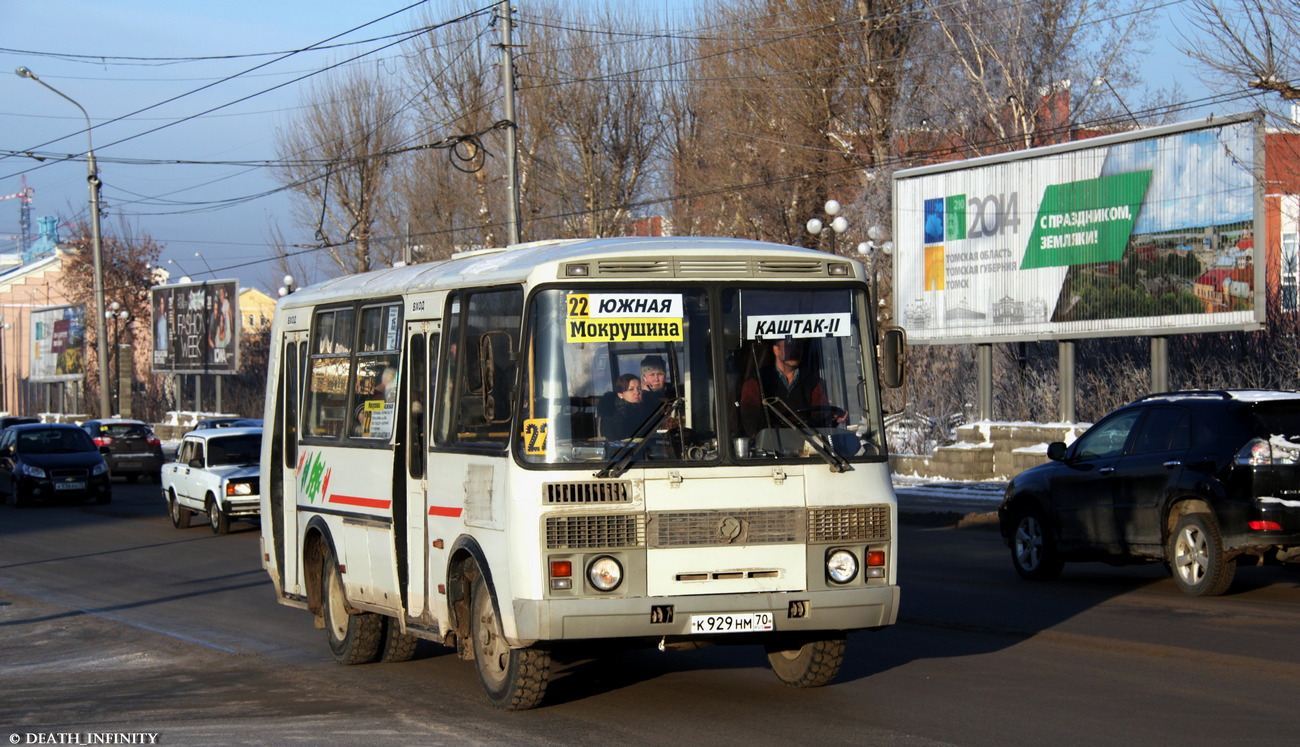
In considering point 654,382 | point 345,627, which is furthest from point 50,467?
point 654,382

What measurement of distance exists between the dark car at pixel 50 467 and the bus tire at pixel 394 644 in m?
22.3

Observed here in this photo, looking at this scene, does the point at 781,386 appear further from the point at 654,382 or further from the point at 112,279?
the point at 112,279

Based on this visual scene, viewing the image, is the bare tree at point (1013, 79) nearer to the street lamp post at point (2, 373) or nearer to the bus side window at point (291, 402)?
the bus side window at point (291, 402)

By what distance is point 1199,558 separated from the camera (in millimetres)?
13094

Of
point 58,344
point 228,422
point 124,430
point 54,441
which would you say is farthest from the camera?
point 58,344

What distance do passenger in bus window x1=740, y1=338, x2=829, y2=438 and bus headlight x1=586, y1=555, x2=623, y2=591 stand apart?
1.04 metres

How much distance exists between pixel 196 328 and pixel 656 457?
5551cm

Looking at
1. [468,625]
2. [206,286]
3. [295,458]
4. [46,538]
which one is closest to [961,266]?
[46,538]

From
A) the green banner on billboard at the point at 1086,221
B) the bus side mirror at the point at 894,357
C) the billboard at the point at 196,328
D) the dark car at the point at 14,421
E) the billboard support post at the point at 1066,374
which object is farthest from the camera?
the billboard at the point at 196,328

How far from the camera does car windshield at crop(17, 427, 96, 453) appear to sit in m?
31.3

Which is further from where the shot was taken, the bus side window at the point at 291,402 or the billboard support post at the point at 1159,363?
the billboard support post at the point at 1159,363

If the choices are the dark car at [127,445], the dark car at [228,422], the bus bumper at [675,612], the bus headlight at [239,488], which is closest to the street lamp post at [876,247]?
the bus headlight at [239,488]

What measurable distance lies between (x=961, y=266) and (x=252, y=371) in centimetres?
4697

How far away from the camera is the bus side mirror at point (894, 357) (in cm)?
853
